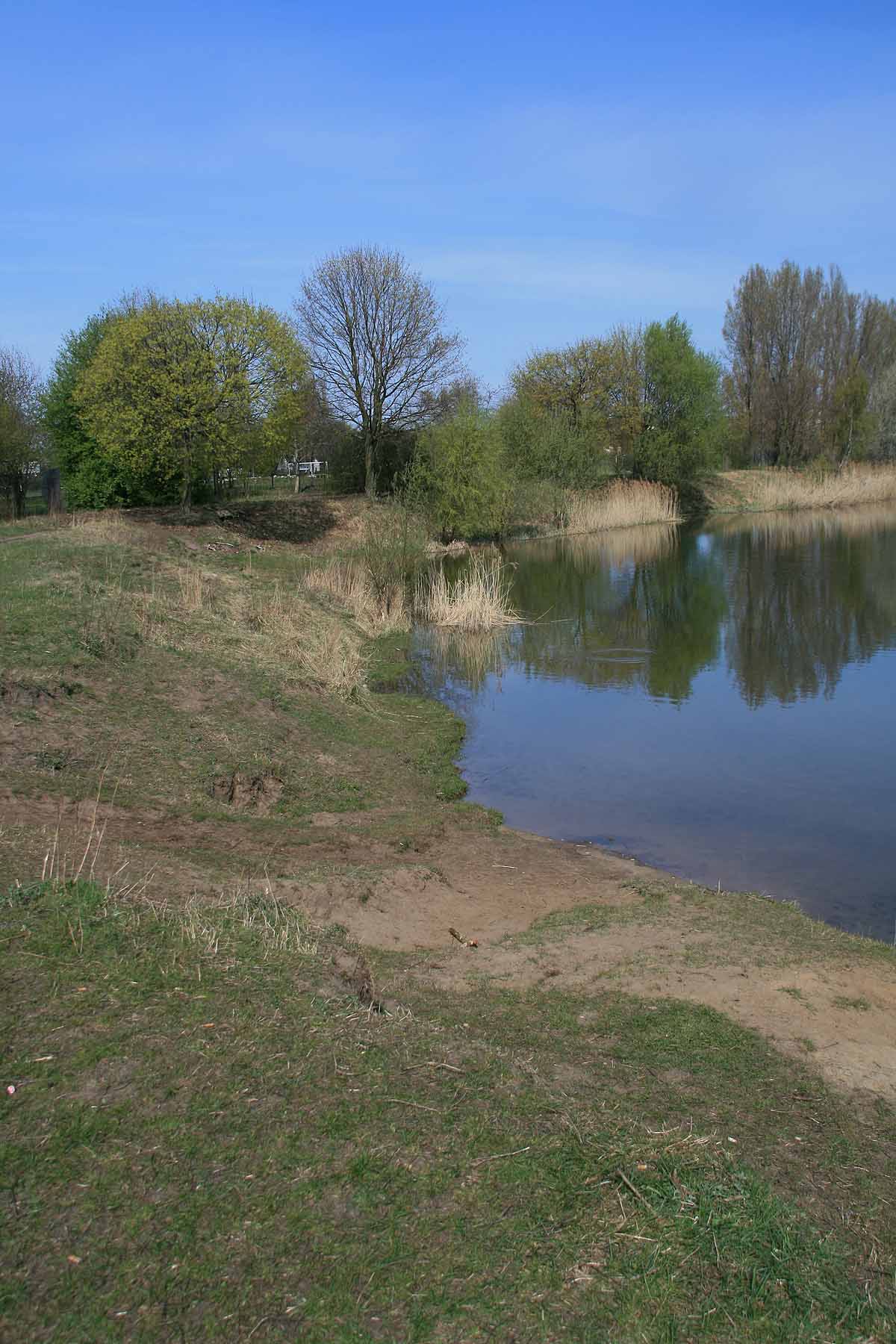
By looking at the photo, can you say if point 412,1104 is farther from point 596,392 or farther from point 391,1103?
point 596,392

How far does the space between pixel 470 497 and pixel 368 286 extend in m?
10.4

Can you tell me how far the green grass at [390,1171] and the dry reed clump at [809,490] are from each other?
5144cm

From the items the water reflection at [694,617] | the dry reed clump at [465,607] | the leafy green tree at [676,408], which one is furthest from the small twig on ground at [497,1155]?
the leafy green tree at [676,408]

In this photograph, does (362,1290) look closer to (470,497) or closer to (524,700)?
(524,700)

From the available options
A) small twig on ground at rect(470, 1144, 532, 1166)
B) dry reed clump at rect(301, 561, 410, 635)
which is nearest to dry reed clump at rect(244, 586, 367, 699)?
dry reed clump at rect(301, 561, 410, 635)

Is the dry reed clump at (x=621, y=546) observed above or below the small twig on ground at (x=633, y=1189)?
above

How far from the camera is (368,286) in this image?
38.5m

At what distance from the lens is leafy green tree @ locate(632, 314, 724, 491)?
49.1 metres

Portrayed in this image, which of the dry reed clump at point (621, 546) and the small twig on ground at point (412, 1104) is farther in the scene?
the dry reed clump at point (621, 546)

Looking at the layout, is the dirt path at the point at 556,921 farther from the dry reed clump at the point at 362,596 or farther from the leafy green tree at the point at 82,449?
the leafy green tree at the point at 82,449

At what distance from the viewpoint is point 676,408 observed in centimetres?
Answer: 4978

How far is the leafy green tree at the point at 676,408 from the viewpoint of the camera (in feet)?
161

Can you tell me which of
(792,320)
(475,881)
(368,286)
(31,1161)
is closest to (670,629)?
(475,881)

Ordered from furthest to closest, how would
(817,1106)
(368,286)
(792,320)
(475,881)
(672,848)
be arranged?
(792,320) < (368,286) < (672,848) < (475,881) < (817,1106)
